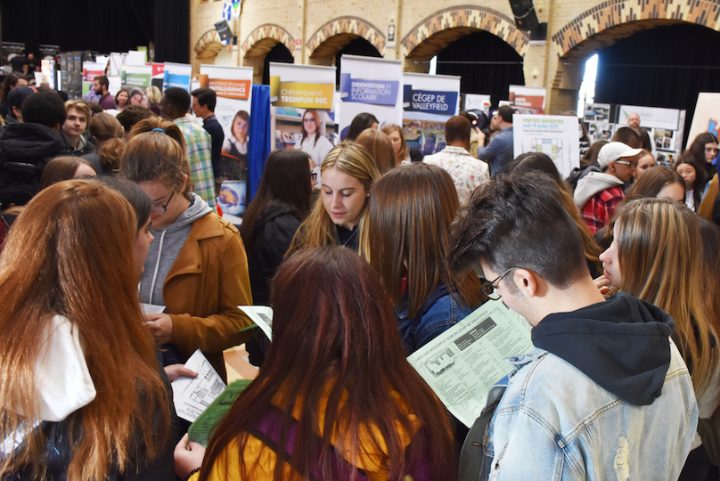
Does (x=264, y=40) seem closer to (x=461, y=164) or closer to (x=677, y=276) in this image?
(x=461, y=164)

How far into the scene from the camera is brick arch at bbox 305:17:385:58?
47.7 feet

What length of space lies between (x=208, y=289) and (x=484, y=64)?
46.3 ft

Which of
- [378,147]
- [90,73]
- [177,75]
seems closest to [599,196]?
[378,147]

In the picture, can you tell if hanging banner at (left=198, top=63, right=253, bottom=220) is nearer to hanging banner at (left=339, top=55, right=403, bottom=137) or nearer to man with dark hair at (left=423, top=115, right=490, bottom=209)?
hanging banner at (left=339, top=55, right=403, bottom=137)

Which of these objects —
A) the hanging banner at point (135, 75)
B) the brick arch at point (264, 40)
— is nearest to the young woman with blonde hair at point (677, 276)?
the hanging banner at point (135, 75)

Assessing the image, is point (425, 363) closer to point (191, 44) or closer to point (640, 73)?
point (640, 73)

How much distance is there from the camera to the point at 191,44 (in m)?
20.6

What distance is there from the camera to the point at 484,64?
50.0ft

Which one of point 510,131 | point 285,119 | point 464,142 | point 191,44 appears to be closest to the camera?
point 464,142

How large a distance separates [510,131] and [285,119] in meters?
2.20

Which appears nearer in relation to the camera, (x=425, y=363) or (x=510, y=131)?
(x=425, y=363)

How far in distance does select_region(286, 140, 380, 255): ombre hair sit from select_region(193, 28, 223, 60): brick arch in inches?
709

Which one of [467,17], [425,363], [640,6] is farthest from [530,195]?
[467,17]

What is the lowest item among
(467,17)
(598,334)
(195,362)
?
(195,362)
